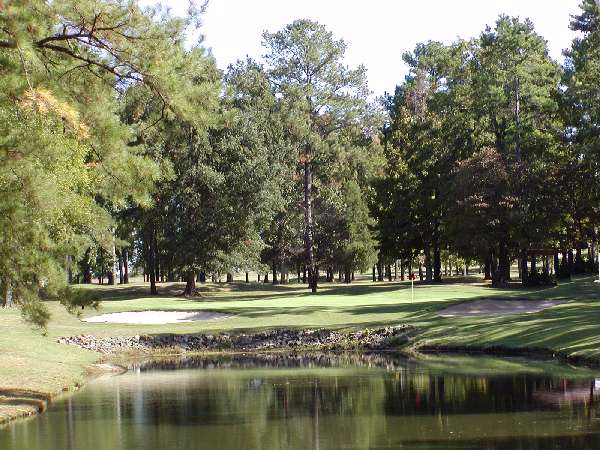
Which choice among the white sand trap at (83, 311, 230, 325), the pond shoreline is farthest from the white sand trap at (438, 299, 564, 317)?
the white sand trap at (83, 311, 230, 325)

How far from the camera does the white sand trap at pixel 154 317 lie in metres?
38.1

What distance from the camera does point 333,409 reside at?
1834 cm

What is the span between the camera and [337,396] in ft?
66.6

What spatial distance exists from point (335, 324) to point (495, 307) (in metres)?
7.75

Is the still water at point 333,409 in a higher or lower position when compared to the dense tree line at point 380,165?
lower

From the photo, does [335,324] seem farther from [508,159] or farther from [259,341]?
[508,159]

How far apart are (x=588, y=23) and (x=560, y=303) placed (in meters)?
18.2

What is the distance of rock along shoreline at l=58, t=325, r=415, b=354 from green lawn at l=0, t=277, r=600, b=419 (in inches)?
36.8

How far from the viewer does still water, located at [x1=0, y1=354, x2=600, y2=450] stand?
14730mm

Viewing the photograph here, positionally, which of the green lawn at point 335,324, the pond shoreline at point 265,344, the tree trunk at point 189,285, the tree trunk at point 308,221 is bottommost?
the pond shoreline at point 265,344

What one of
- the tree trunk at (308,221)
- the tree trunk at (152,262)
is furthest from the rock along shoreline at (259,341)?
the tree trunk at (152,262)

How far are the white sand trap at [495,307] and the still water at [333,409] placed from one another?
9577 mm

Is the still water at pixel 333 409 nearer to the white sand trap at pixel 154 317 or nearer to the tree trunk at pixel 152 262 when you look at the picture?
the white sand trap at pixel 154 317

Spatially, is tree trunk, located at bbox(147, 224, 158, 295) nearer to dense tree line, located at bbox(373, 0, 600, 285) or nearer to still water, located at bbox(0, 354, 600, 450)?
dense tree line, located at bbox(373, 0, 600, 285)
